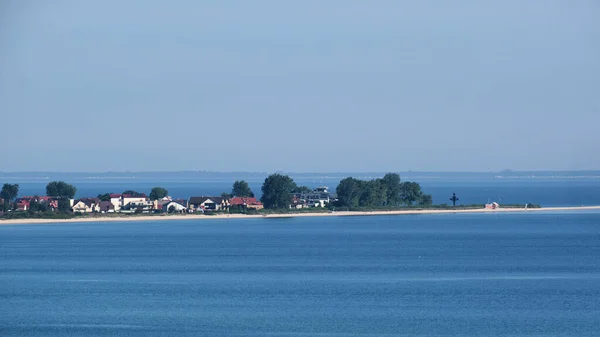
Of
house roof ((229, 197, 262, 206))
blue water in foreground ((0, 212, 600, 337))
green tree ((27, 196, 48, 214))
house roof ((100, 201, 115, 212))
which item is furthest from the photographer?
house roof ((229, 197, 262, 206))

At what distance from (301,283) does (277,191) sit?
77.0m

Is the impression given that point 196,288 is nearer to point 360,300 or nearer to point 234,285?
point 234,285

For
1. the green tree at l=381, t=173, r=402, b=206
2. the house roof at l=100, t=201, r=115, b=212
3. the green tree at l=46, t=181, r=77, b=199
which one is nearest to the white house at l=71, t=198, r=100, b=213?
the house roof at l=100, t=201, r=115, b=212

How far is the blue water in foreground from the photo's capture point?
1550 inches

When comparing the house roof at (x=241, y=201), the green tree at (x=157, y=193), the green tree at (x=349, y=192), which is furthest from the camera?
the green tree at (x=349, y=192)

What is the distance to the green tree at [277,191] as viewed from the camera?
12762 cm

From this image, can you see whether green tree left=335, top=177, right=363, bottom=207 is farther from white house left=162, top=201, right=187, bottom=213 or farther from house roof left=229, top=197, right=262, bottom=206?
white house left=162, top=201, right=187, bottom=213

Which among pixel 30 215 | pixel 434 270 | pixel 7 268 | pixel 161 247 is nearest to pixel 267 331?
pixel 434 270

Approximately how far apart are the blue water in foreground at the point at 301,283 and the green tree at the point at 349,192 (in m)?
38.7

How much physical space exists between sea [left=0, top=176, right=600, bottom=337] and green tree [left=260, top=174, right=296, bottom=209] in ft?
106

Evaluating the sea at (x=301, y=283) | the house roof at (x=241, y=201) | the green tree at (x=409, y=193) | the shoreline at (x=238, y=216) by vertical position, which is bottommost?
the sea at (x=301, y=283)

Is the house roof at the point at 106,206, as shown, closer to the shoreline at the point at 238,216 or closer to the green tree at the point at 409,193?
the shoreline at the point at 238,216

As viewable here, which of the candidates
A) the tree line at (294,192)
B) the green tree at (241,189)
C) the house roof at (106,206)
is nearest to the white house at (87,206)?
the house roof at (106,206)

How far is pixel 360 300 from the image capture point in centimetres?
4562
